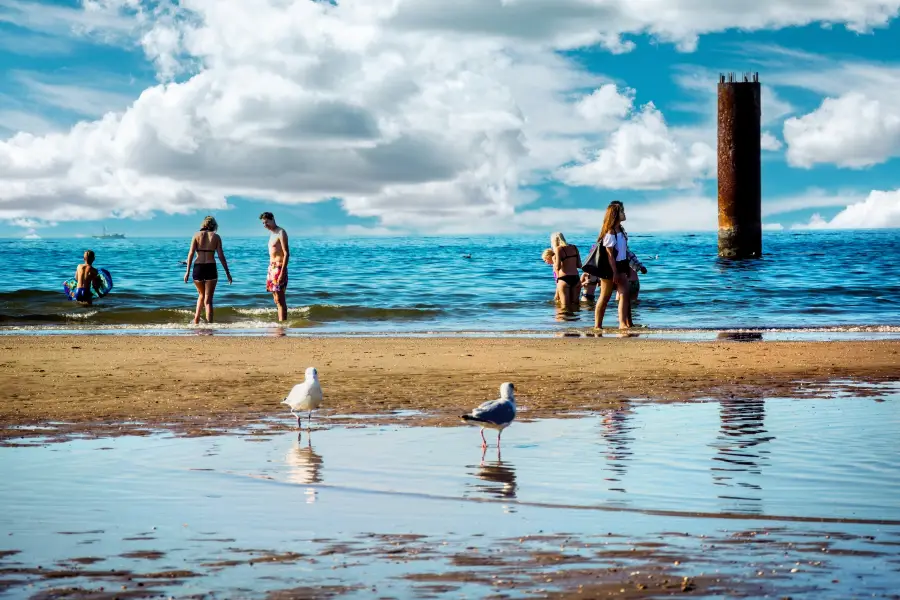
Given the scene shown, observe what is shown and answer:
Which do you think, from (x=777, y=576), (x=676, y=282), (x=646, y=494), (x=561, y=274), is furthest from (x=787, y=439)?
(x=676, y=282)

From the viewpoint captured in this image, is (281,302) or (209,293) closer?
(209,293)

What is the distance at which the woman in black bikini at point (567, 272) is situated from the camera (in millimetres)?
20309

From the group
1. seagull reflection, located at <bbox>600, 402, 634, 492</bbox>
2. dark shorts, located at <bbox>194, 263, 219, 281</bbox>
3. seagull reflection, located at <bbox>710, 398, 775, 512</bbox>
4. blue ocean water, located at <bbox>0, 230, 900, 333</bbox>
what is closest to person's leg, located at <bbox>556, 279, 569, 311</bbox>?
blue ocean water, located at <bbox>0, 230, 900, 333</bbox>

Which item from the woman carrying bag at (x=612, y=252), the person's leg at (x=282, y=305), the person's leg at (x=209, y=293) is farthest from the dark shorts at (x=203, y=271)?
the woman carrying bag at (x=612, y=252)

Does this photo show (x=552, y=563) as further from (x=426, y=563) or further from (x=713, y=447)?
(x=713, y=447)

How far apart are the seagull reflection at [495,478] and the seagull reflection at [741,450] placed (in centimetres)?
107

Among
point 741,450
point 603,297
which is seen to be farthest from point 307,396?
point 603,297

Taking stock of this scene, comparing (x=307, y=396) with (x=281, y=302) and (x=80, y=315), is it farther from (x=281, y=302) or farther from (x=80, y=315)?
(x=80, y=315)

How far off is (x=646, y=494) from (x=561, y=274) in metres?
15.3

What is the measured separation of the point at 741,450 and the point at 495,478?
5.57 feet

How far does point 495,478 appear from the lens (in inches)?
229

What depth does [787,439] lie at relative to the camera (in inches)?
271

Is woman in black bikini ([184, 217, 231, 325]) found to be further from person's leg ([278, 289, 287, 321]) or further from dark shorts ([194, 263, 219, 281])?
person's leg ([278, 289, 287, 321])

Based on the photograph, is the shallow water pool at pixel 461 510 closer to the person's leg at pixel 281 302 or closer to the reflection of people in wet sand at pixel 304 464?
the reflection of people in wet sand at pixel 304 464
